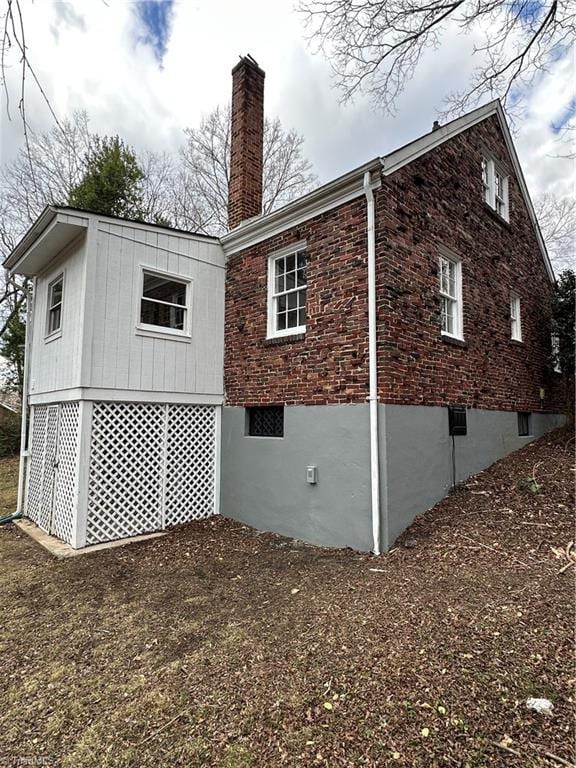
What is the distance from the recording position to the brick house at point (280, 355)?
5.54 metres

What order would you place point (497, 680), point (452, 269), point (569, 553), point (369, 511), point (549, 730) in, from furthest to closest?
point (452, 269), point (369, 511), point (569, 553), point (497, 680), point (549, 730)

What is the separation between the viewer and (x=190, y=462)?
720 centimetres

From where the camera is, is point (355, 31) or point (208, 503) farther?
point (208, 503)

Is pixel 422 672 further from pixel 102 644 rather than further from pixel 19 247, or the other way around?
pixel 19 247

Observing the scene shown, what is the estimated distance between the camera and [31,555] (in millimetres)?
5875

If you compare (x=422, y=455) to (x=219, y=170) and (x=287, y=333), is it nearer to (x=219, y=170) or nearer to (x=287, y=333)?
(x=287, y=333)

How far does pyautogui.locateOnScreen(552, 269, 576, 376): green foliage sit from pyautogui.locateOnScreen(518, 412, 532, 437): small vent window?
1.91 m

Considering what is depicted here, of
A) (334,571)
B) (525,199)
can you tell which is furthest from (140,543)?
(525,199)

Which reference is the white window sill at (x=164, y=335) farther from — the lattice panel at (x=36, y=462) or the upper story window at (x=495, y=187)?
the upper story window at (x=495, y=187)

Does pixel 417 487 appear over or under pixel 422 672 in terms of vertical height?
over

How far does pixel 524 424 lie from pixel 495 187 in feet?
17.4

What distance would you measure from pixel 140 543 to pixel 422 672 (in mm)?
4628

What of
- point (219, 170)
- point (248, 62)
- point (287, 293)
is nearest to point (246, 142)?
point (248, 62)

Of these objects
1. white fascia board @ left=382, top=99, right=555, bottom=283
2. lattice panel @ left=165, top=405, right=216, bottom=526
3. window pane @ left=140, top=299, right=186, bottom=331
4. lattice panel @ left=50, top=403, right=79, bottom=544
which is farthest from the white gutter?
white fascia board @ left=382, top=99, right=555, bottom=283
